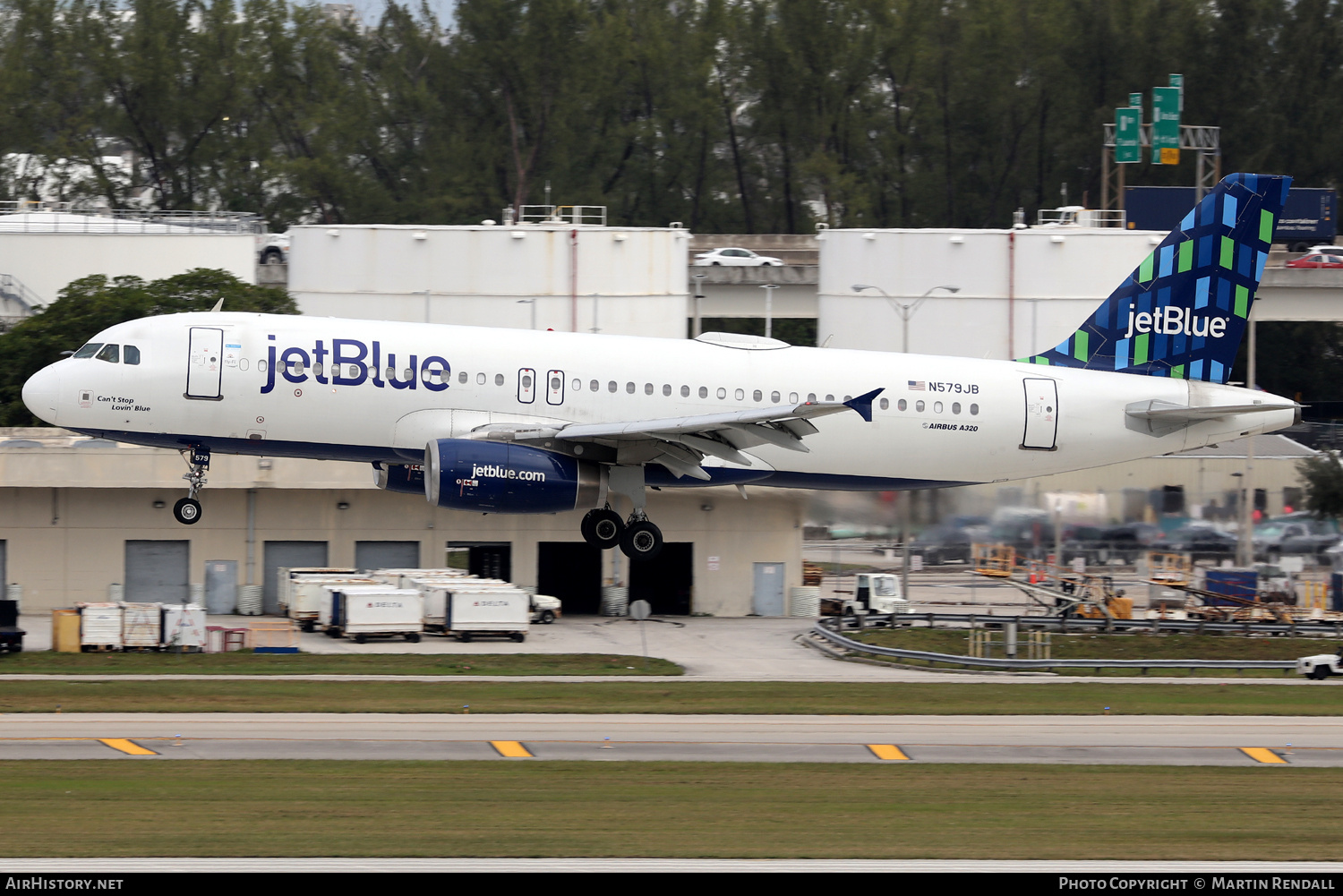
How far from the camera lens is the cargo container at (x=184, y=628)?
171ft

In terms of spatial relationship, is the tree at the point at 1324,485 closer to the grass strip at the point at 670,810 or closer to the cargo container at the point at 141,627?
the grass strip at the point at 670,810

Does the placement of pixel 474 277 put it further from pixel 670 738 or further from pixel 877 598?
pixel 670 738

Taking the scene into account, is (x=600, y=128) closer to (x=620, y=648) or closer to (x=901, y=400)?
(x=620, y=648)

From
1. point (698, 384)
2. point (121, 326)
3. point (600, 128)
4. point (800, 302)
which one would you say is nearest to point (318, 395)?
point (121, 326)

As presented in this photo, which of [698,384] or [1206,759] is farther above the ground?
[698,384]

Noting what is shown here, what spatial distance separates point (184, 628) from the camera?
52375mm

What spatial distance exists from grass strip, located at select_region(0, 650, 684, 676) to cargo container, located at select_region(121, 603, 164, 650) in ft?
1.70

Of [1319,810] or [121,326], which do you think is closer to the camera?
[1319,810]

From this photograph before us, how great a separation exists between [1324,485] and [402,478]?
40.3 m

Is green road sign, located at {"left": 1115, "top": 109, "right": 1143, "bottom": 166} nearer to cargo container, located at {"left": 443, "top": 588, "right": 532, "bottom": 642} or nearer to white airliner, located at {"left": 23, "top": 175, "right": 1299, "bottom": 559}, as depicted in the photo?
white airliner, located at {"left": 23, "top": 175, "right": 1299, "bottom": 559}

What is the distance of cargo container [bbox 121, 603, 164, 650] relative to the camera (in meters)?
51.5

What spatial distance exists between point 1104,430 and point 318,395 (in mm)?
20005

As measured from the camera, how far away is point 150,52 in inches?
5226

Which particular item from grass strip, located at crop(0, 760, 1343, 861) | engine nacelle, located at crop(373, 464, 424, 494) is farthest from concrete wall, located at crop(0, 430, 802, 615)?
grass strip, located at crop(0, 760, 1343, 861)
